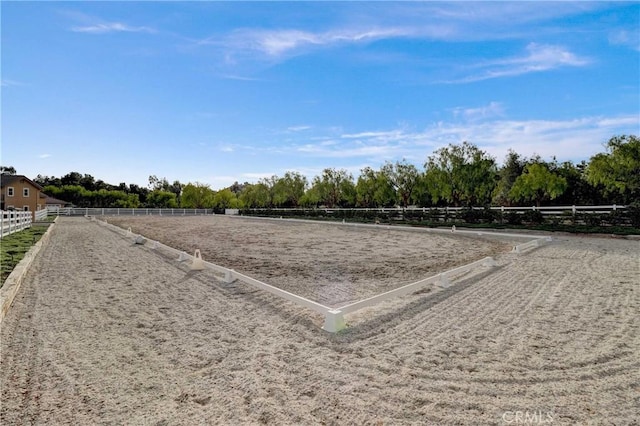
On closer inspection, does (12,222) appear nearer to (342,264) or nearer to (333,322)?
(342,264)

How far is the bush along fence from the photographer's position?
1769cm

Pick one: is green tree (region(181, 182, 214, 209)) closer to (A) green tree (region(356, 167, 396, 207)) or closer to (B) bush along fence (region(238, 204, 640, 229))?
(A) green tree (region(356, 167, 396, 207))

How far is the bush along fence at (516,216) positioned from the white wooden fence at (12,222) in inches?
922

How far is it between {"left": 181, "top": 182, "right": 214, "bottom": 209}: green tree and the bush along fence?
49.6 meters

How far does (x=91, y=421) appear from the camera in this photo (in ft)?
8.18

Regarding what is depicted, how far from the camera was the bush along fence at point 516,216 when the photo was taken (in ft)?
58.0

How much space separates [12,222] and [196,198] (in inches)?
2519

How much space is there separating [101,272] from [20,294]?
6.29 feet

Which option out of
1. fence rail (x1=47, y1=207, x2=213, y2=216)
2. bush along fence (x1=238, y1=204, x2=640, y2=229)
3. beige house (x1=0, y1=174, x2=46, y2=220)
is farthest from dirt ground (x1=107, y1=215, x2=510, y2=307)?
fence rail (x1=47, y1=207, x2=213, y2=216)

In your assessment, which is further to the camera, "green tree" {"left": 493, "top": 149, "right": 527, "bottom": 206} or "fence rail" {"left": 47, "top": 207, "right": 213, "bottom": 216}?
"fence rail" {"left": 47, "top": 207, "right": 213, "bottom": 216}

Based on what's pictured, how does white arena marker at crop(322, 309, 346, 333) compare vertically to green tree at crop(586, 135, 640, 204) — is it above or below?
below

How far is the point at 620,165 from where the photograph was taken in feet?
74.1

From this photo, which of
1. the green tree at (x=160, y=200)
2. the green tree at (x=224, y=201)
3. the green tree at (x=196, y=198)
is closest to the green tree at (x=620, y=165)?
the green tree at (x=224, y=201)

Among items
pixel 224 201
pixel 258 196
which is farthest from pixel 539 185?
pixel 224 201
